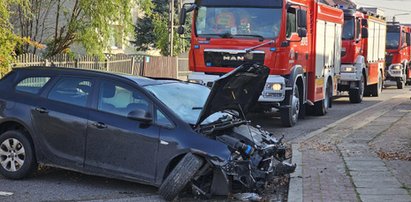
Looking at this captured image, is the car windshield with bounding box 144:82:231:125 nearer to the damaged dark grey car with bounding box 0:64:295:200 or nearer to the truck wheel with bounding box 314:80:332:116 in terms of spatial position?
the damaged dark grey car with bounding box 0:64:295:200

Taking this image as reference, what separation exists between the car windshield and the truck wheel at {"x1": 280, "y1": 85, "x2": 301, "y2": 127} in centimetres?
510

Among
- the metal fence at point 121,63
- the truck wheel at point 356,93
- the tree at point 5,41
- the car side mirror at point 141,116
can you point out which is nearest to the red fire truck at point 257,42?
the metal fence at point 121,63

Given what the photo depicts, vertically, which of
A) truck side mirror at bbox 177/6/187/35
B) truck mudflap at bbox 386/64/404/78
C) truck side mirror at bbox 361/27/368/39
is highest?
truck side mirror at bbox 361/27/368/39

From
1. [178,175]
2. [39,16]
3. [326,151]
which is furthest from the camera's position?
[39,16]

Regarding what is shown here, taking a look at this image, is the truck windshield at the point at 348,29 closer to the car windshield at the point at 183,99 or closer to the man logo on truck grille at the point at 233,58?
the man logo on truck grille at the point at 233,58

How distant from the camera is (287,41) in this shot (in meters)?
12.4

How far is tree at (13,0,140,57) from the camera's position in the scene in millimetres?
18125

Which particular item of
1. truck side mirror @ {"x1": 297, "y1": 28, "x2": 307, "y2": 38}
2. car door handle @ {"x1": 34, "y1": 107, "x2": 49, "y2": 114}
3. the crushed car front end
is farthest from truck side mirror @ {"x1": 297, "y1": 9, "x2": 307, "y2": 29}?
car door handle @ {"x1": 34, "y1": 107, "x2": 49, "y2": 114}

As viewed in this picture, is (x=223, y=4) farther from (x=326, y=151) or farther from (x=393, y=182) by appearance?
(x=393, y=182)

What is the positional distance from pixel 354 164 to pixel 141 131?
3216 millimetres

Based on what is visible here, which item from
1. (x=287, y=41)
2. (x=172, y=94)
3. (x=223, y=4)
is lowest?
(x=172, y=94)

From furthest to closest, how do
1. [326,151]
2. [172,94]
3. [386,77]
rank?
[386,77], [326,151], [172,94]

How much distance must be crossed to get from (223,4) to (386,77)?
19.6 metres

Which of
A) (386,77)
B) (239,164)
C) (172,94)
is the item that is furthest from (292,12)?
(386,77)
